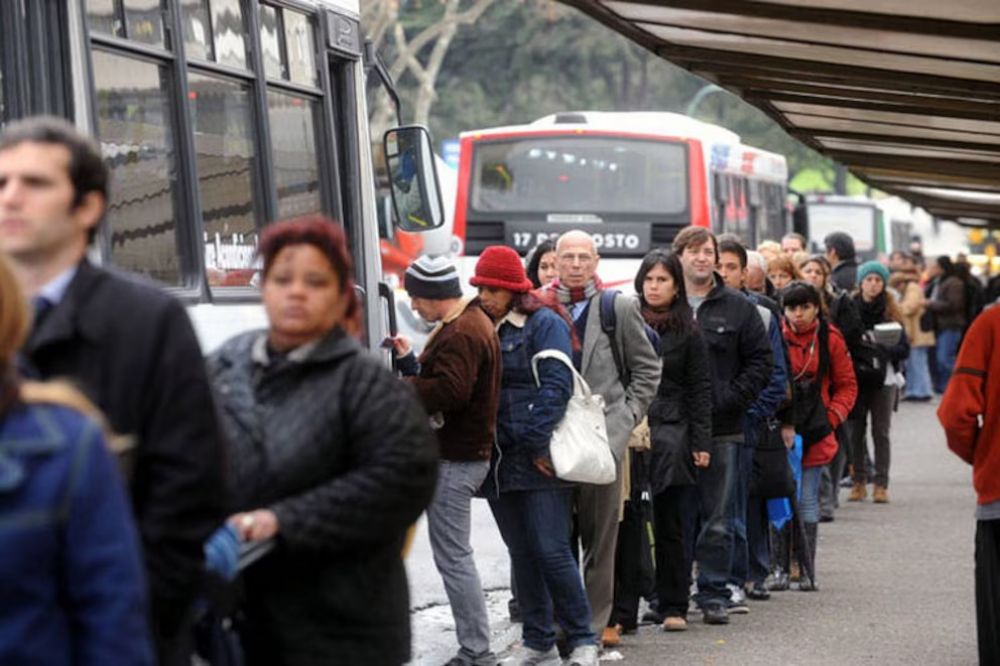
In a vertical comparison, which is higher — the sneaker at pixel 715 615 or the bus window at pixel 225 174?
the bus window at pixel 225 174

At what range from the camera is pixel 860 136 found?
14078mm

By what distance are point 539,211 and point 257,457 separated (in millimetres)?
21821

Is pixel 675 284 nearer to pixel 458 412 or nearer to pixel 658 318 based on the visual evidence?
pixel 658 318

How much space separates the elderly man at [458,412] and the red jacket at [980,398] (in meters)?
1.74

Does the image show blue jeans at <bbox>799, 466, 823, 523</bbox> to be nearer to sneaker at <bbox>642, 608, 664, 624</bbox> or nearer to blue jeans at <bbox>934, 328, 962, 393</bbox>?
sneaker at <bbox>642, 608, 664, 624</bbox>

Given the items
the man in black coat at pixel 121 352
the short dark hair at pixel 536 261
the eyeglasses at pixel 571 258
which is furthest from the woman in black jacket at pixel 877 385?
the man in black coat at pixel 121 352

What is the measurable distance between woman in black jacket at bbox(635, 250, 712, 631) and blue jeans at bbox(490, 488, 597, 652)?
1123 millimetres

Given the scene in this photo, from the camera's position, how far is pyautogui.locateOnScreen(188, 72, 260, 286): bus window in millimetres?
7750

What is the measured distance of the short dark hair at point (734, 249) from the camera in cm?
1209

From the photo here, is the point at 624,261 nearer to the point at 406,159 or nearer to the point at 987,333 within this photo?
the point at 406,159

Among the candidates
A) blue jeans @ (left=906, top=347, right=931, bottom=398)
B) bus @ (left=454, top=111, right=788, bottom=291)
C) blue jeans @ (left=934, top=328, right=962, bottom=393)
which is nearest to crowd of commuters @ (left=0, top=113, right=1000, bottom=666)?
bus @ (left=454, top=111, right=788, bottom=291)

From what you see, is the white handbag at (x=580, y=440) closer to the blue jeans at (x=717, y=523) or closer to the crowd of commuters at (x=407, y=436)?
the crowd of commuters at (x=407, y=436)

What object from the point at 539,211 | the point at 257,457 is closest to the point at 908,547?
the point at 257,457

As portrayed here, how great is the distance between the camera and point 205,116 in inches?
309
